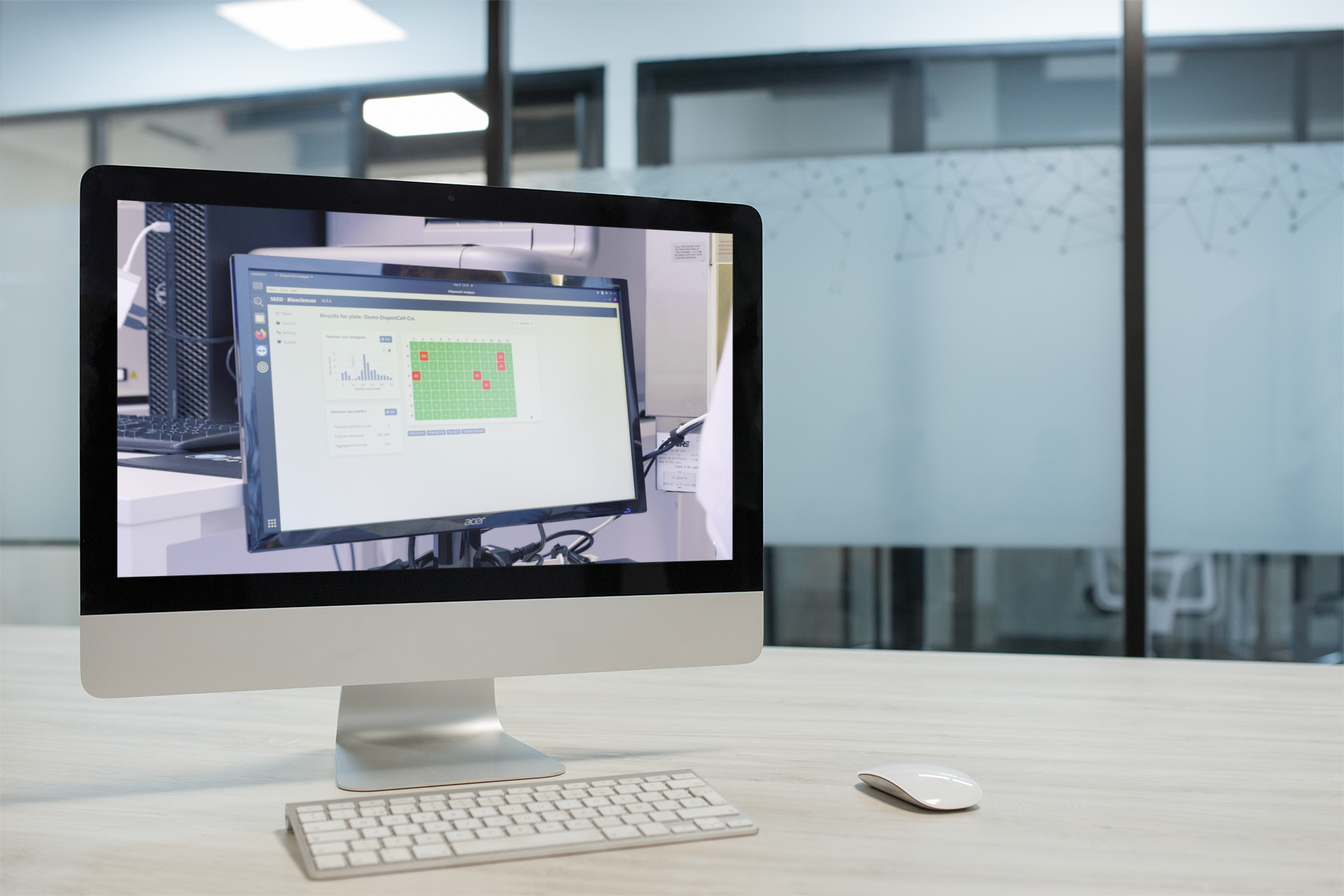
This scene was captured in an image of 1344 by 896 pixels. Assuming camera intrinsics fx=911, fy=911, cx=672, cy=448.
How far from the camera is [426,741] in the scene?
86 cm

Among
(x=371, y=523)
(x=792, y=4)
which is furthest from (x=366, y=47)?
(x=371, y=523)

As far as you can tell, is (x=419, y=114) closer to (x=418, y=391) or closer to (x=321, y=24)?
(x=321, y=24)

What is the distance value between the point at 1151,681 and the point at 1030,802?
546 millimetres

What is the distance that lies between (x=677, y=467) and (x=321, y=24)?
2.40 metres

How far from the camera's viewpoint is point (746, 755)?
2.82ft

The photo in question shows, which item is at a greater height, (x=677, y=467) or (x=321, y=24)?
(x=321, y=24)

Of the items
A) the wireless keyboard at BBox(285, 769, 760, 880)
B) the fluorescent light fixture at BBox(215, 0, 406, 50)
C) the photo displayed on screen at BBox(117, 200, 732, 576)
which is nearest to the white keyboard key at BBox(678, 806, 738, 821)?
the wireless keyboard at BBox(285, 769, 760, 880)

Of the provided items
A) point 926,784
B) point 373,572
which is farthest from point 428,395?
point 926,784

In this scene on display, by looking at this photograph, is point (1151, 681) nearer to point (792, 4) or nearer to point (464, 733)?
point (464, 733)

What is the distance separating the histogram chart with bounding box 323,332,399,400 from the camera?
78 centimetres

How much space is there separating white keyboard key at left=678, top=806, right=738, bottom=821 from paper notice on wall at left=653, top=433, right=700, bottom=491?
30 cm

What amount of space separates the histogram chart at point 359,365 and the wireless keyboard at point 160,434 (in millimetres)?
107

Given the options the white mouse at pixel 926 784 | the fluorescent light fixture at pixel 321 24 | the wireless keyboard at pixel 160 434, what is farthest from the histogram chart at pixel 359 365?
the fluorescent light fixture at pixel 321 24

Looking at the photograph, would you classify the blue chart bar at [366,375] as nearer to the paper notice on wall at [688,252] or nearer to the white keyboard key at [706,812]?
the paper notice on wall at [688,252]
